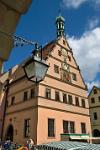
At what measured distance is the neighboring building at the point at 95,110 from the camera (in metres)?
40.7

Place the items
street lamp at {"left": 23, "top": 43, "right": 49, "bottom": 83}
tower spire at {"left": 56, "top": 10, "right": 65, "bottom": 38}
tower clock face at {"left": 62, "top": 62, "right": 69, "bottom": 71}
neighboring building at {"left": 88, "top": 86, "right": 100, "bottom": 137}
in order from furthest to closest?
1. neighboring building at {"left": 88, "top": 86, "right": 100, "bottom": 137}
2. tower spire at {"left": 56, "top": 10, "right": 65, "bottom": 38}
3. tower clock face at {"left": 62, "top": 62, "right": 69, "bottom": 71}
4. street lamp at {"left": 23, "top": 43, "right": 49, "bottom": 83}

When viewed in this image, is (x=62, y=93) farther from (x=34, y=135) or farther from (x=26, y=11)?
(x=26, y=11)

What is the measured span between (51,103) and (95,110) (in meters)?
21.0

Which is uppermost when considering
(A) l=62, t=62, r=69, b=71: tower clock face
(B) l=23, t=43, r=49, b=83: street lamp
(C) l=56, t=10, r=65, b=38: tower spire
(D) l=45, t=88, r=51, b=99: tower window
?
(C) l=56, t=10, r=65, b=38: tower spire

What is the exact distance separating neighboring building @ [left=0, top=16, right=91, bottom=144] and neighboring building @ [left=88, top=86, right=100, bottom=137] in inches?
502

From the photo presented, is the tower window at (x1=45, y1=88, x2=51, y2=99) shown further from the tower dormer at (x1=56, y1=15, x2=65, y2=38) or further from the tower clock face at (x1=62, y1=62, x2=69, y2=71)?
the tower dormer at (x1=56, y1=15, x2=65, y2=38)

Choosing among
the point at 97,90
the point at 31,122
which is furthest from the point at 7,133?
the point at 97,90

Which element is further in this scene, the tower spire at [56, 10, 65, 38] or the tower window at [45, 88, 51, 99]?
the tower spire at [56, 10, 65, 38]

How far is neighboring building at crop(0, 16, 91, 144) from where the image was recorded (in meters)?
22.9

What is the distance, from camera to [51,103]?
24.1 metres

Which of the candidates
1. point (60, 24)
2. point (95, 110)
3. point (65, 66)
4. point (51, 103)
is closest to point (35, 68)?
point (51, 103)

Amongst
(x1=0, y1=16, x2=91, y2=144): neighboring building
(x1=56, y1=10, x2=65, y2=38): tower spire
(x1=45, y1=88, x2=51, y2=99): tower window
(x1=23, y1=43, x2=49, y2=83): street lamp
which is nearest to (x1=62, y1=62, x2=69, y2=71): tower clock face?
(x1=0, y1=16, x2=91, y2=144): neighboring building

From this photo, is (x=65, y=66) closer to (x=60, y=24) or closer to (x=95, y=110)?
(x=60, y=24)

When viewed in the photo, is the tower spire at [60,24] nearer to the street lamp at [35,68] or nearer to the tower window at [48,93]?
the tower window at [48,93]
